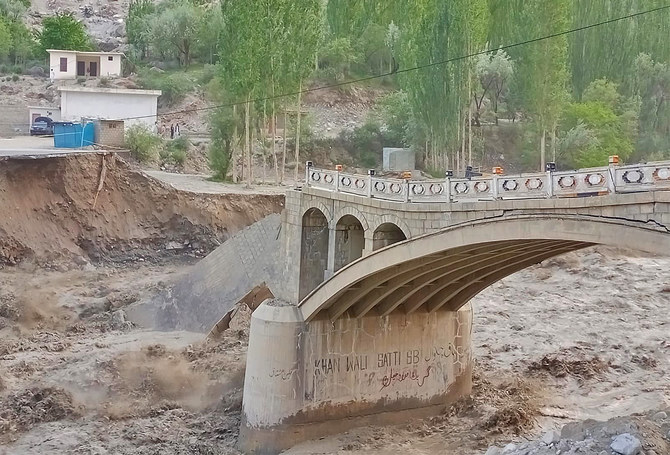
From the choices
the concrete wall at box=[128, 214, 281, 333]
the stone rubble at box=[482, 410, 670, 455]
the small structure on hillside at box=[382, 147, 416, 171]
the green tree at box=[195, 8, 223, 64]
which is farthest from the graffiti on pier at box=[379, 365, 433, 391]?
the green tree at box=[195, 8, 223, 64]

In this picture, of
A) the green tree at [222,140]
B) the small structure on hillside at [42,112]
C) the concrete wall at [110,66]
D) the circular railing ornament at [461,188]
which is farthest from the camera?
the concrete wall at [110,66]

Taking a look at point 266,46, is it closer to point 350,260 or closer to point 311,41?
point 311,41

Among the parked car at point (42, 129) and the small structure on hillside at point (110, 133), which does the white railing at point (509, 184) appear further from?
the parked car at point (42, 129)

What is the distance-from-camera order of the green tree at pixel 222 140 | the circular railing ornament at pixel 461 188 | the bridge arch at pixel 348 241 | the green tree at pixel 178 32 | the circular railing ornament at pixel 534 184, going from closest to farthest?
the circular railing ornament at pixel 534 184 < the circular railing ornament at pixel 461 188 < the bridge arch at pixel 348 241 < the green tree at pixel 222 140 < the green tree at pixel 178 32

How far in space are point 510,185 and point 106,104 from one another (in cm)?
3908

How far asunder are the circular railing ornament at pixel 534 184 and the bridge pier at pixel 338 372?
28.9 feet

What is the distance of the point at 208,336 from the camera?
3197 cm

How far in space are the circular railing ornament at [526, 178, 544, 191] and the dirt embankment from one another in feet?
85.9

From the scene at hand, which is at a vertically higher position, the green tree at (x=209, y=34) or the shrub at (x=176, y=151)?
the green tree at (x=209, y=34)

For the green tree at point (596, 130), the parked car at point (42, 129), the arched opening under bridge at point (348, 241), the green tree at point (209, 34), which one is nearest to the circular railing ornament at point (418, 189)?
the arched opening under bridge at point (348, 241)

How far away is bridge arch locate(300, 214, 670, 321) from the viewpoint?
16.5m

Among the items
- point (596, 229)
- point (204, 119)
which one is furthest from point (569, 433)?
point (204, 119)

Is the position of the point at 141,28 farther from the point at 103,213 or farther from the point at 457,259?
the point at 457,259

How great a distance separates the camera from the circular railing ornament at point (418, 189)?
21480mm
